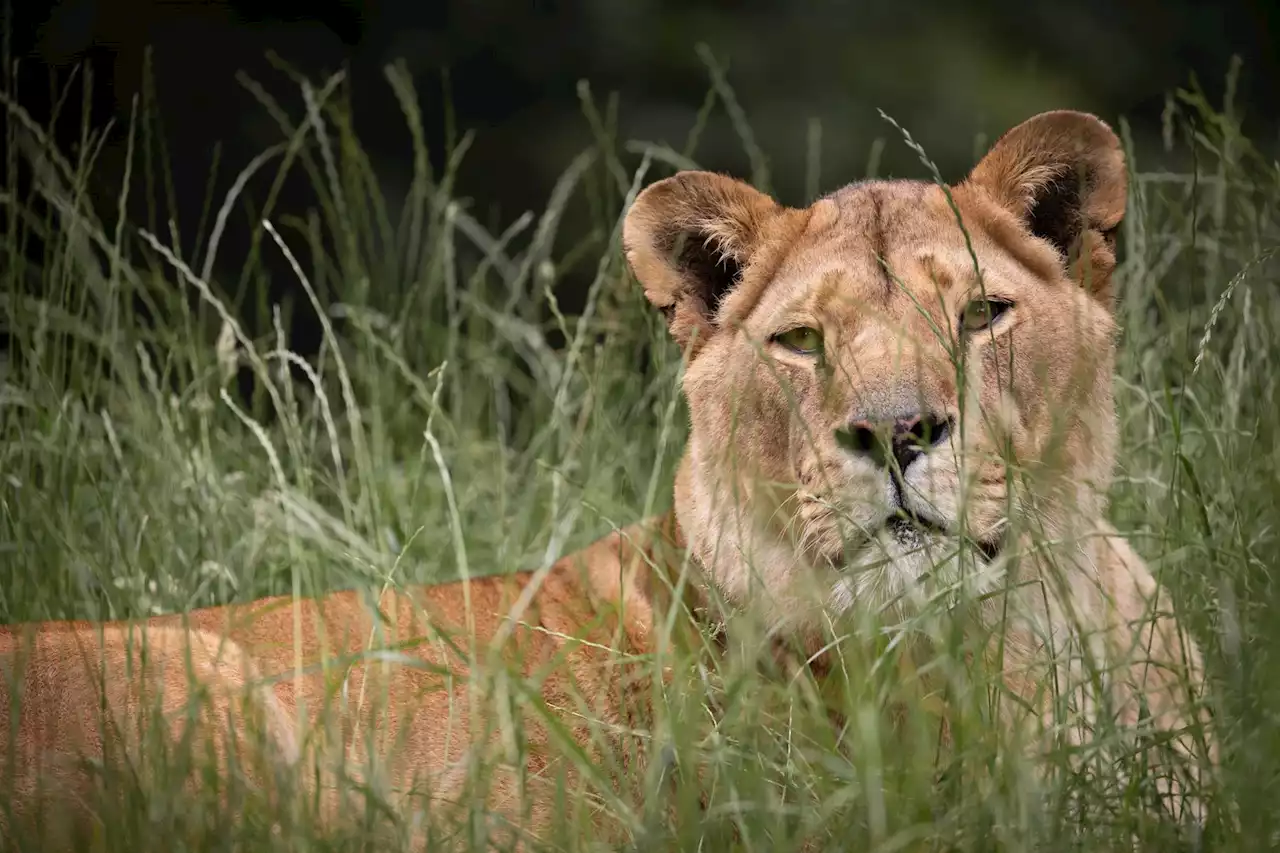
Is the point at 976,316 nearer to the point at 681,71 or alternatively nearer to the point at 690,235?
the point at 690,235

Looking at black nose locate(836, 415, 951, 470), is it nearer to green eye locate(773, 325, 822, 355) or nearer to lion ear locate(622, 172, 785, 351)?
green eye locate(773, 325, 822, 355)

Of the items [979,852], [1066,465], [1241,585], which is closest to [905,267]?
[1066,465]

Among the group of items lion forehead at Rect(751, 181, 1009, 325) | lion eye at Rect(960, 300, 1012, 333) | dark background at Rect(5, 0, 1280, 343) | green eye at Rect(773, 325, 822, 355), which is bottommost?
green eye at Rect(773, 325, 822, 355)

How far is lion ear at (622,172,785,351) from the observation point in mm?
3115

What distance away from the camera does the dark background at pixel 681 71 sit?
6195mm

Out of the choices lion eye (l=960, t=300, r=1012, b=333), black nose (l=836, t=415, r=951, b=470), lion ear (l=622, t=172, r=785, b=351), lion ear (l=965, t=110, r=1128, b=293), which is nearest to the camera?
black nose (l=836, t=415, r=951, b=470)

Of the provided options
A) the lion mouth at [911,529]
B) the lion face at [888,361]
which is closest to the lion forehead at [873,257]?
the lion face at [888,361]

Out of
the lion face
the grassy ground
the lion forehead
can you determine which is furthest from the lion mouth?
the lion forehead

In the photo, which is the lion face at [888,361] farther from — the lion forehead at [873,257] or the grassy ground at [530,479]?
the grassy ground at [530,479]

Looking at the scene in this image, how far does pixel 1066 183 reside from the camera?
9.99 ft

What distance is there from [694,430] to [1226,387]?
1.07 meters

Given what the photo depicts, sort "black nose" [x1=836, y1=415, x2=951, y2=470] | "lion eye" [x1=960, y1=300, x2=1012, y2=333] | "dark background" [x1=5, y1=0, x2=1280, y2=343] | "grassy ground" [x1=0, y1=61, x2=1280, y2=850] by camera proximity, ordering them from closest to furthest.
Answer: "grassy ground" [x1=0, y1=61, x2=1280, y2=850] → "black nose" [x1=836, y1=415, x2=951, y2=470] → "lion eye" [x1=960, y1=300, x2=1012, y2=333] → "dark background" [x1=5, y1=0, x2=1280, y2=343]

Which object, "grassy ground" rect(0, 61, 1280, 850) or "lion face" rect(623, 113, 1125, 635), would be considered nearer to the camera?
"grassy ground" rect(0, 61, 1280, 850)

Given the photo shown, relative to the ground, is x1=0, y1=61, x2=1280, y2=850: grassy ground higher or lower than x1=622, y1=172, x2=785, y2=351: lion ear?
lower
